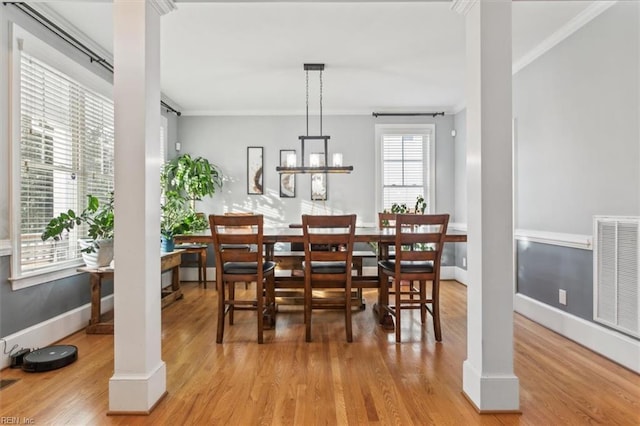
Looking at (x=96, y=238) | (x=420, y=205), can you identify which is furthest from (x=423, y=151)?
(x=96, y=238)

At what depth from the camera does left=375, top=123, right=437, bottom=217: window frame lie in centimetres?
560

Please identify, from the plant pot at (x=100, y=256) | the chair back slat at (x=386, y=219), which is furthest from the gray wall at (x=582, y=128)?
the plant pot at (x=100, y=256)

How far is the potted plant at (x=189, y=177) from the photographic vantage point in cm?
504

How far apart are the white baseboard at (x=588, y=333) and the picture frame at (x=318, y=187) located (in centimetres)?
301

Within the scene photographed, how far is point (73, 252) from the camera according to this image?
3.26 meters

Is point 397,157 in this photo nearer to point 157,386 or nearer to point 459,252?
point 459,252

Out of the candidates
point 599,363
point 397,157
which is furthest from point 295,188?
point 599,363

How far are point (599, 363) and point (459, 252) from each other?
2986 millimetres

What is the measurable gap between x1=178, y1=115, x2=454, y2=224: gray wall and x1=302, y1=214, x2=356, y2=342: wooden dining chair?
2.64 metres

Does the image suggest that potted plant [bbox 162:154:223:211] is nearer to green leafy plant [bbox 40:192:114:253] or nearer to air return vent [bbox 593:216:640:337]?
green leafy plant [bbox 40:192:114:253]

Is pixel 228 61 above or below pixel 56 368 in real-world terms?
above

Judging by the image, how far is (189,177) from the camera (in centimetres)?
507

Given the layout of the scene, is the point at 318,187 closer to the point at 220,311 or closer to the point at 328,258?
the point at 328,258

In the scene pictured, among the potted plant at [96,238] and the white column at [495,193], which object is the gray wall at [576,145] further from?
the potted plant at [96,238]
